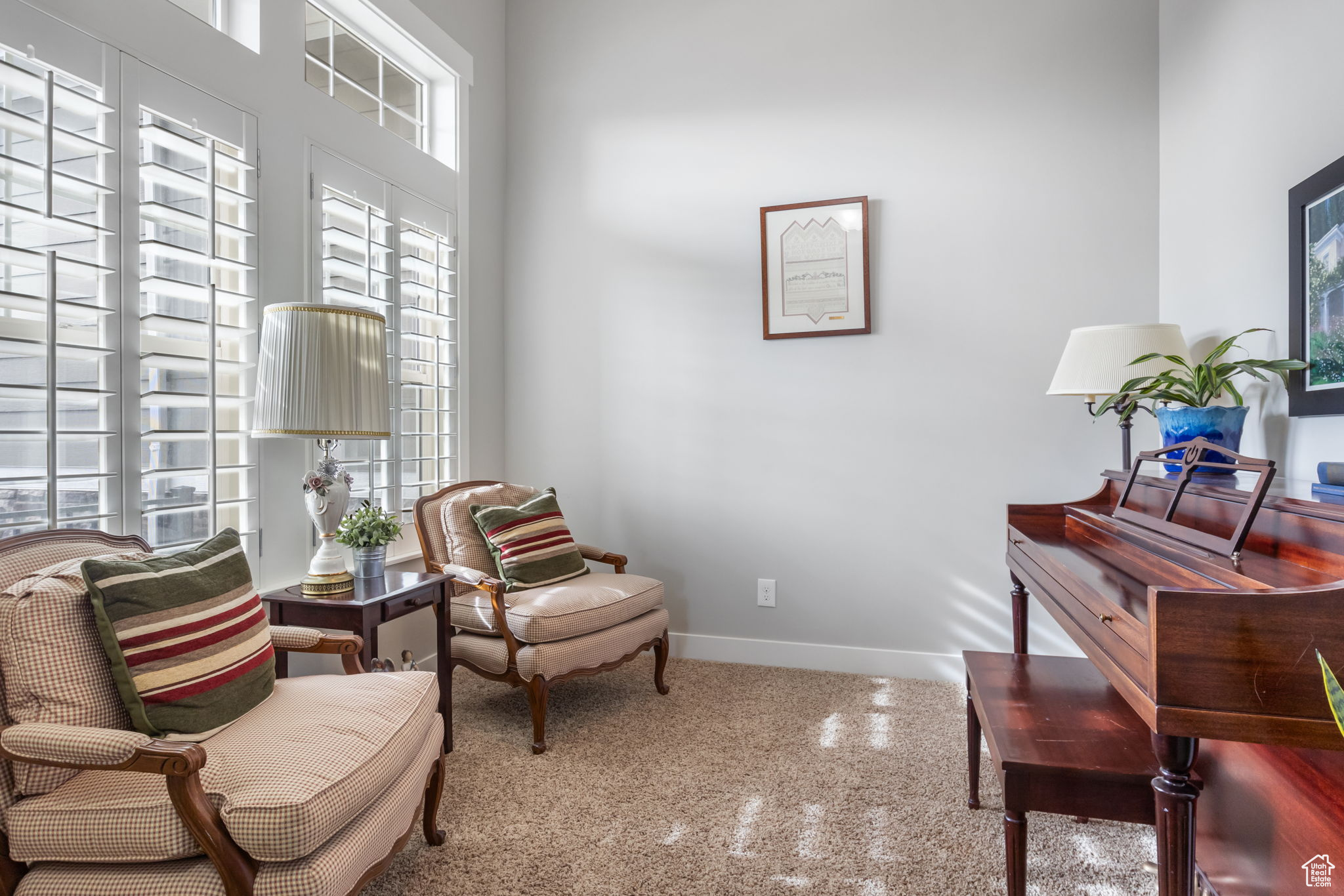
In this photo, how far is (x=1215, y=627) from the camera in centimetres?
111

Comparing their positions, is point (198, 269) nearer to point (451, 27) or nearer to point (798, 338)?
point (451, 27)

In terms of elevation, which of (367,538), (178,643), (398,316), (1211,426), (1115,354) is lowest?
(178,643)

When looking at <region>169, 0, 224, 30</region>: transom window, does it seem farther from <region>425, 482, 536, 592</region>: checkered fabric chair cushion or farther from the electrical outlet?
the electrical outlet

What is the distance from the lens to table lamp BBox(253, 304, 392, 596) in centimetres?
205

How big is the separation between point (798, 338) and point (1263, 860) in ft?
7.82

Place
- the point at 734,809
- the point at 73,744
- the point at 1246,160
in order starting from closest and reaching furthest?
the point at 73,744 → the point at 734,809 → the point at 1246,160

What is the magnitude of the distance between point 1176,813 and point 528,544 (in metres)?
2.21

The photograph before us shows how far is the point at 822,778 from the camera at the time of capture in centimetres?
228

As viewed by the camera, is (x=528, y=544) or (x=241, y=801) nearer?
(x=241, y=801)

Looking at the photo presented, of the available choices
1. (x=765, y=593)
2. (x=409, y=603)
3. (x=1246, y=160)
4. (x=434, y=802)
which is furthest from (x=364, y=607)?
(x=1246, y=160)

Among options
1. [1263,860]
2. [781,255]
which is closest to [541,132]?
[781,255]

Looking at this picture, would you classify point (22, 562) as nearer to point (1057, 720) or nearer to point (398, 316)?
point (398, 316)

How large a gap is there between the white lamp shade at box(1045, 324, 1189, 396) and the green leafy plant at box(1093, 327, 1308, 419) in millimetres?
26

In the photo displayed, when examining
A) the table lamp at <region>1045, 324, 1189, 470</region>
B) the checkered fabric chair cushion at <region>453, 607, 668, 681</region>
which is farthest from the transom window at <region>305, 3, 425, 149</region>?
the table lamp at <region>1045, 324, 1189, 470</region>
